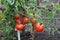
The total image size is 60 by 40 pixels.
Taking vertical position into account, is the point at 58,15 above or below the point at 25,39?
above

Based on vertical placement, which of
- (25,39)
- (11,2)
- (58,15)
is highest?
(11,2)

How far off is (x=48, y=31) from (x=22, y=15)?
0.69 m

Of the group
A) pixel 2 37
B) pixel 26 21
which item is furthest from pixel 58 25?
pixel 26 21

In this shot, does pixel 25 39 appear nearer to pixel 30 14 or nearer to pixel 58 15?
pixel 58 15

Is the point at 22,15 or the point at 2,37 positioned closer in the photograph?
the point at 22,15

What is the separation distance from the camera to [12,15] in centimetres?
212

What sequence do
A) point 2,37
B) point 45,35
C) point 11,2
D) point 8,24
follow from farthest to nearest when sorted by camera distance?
point 45,35 → point 2,37 → point 8,24 → point 11,2

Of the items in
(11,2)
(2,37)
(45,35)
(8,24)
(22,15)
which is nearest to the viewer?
(11,2)

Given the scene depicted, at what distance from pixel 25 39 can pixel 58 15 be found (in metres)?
0.54

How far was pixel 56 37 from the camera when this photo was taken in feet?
9.17

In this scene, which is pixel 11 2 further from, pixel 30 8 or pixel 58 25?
pixel 58 25

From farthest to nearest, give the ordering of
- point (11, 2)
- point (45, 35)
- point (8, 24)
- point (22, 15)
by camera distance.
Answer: point (45, 35), point (8, 24), point (22, 15), point (11, 2)

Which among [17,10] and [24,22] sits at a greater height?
[17,10]

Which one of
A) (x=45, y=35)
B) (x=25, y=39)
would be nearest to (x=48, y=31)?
(x=45, y=35)
